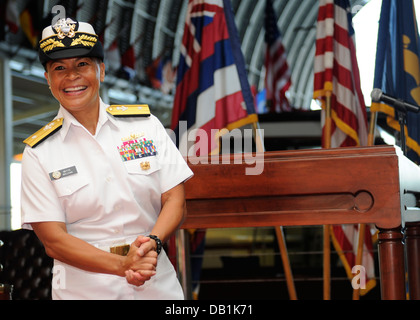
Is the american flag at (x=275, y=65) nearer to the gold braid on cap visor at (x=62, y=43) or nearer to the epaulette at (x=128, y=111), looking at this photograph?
the epaulette at (x=128, y=111)

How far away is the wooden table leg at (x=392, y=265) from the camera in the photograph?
2.00 meters

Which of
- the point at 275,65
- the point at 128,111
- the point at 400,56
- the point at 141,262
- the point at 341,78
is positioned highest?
the point at 275,65

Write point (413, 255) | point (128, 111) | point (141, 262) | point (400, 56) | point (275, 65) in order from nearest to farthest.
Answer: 1. point (141, 262)
2. point (128, 111)
3. point (413, 255)
4. point (400, 56)
5. point (275, 65)

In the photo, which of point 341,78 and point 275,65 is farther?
point 275,65

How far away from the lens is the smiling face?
5.45 ft

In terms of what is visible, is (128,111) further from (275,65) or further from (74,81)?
(275,65)

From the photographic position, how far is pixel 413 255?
111 inches

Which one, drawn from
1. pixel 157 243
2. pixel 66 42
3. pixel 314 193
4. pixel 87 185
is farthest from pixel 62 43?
pixel 314 193

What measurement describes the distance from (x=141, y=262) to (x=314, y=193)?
0.82 metres

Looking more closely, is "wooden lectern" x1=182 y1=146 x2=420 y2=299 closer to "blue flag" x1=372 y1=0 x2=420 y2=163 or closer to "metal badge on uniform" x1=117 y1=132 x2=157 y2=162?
"metal badge on uniform" x1=117 y1=132 x2=157 y2=162

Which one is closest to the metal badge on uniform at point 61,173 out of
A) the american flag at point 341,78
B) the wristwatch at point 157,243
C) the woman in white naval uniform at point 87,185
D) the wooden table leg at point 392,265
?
the woman in white naval uniform at point 87,185

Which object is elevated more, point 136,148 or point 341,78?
point 341,78

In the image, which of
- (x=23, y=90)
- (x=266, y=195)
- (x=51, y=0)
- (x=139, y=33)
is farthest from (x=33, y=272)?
(x=139, y=33)

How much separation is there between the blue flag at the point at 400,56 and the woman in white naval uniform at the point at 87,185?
2485mm
